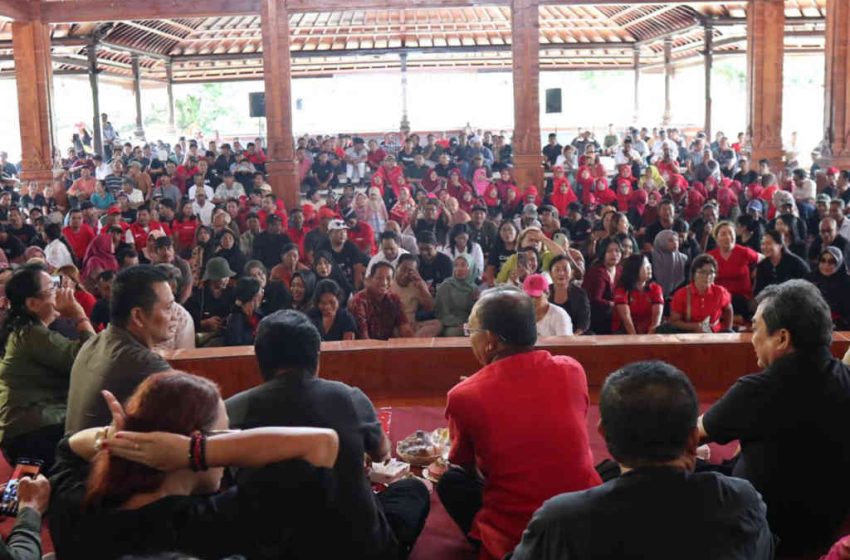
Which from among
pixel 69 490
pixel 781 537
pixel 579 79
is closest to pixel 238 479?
pixel 69 490

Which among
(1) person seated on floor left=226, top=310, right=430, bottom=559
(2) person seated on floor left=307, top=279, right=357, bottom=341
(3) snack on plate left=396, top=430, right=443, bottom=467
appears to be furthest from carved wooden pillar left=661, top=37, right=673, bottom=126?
(1) person seated on floor left=226, top=310, right=430, bottom=559

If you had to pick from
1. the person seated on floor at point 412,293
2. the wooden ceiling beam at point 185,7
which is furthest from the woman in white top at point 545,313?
the wooden ceiling beam at point 185,7

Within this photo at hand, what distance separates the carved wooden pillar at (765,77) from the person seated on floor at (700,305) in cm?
847

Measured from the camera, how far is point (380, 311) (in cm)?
592

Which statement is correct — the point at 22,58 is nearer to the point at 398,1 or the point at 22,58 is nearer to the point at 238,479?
the point at 398,1

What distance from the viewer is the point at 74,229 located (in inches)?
359

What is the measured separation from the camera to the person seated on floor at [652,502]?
1741 millimetres

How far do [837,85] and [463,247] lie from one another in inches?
304

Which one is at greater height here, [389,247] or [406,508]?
[389,247]

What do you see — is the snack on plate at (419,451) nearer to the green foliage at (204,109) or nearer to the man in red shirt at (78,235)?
the man in red shirt at (78,235)

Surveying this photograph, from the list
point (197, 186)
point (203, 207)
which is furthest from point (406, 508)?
Answer: point (197, 186)

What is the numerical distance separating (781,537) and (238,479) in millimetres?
1628

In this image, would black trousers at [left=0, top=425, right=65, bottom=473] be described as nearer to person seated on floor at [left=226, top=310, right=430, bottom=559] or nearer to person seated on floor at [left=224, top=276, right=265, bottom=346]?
person seated on floor at [left=226, top=310, right=430, bottom=559]

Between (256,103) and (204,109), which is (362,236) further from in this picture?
(204,109)
